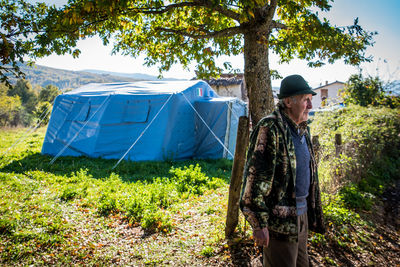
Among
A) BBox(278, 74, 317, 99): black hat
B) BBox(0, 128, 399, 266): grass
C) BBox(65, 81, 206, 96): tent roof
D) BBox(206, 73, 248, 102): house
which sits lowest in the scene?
BBox(0, 128, 399, 266): grass

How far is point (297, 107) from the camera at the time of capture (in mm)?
2107

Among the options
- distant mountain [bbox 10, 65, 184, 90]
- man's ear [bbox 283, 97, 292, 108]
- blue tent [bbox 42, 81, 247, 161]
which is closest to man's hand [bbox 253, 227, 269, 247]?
man's ear [bbox 283, 97, 292, 108]

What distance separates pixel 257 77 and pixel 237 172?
1518 mm

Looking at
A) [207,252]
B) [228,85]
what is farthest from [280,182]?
[228,85]

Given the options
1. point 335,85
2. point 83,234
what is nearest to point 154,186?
point 83,234

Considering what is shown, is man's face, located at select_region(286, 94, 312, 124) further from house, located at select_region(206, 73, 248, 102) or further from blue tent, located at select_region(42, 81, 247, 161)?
house, located at select_region(206, 73, 248, 102)

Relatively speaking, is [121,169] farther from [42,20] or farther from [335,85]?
[335,85]

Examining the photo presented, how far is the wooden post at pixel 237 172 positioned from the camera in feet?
11.1

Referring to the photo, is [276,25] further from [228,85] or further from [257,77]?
[228,85]

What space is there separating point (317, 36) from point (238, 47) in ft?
7.16

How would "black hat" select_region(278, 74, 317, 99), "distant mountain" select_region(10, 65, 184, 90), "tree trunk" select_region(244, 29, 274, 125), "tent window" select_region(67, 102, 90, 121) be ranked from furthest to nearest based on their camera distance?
"distant mountain" select_region(10, 65, 184, 90)
"tent window" select_region(67, 102, 90, 121)
"tree trunk" select_region(244, 29, 274, 125)
"black hat" select_region(278, 74, 317, 99)

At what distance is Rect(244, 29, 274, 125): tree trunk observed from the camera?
12.5 feet

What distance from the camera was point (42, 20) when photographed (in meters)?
3.81

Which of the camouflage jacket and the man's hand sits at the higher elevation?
the camouflage jacket
